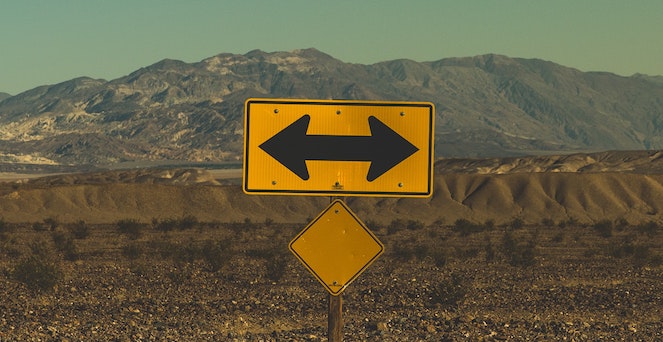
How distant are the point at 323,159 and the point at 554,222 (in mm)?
73371

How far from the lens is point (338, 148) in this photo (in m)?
9.42

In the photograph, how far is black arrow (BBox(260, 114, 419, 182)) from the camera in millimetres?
9398

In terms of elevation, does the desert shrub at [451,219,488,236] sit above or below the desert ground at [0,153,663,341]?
below

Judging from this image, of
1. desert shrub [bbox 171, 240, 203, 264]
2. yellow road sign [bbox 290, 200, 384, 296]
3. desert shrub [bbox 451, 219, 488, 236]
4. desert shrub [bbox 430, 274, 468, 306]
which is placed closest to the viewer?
yellow road sign [bbox 290, 200, 384, 296]

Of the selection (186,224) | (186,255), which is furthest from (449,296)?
(186,224)

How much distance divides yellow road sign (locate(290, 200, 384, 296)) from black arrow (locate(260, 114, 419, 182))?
436 mm

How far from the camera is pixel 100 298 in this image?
979 inches

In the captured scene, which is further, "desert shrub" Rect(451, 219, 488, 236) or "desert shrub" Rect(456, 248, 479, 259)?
"desert shrub" Rect(451, 219, 488, 236)

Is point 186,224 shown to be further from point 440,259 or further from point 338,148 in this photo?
point 338,148

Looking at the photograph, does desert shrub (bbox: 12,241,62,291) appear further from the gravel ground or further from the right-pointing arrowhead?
the right-pointing arrowhead

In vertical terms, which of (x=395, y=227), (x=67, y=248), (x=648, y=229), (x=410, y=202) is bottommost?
(x=410, y=202)

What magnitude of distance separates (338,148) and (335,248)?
0.85 m

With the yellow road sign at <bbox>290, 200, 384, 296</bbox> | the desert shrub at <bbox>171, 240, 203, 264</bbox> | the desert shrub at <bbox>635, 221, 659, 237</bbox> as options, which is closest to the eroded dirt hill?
the desert shrub at <bbox>635, 221, 659, 237</bbox>

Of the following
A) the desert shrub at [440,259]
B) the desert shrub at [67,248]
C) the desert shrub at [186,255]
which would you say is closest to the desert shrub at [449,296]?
the desert shrub at [440,259]
